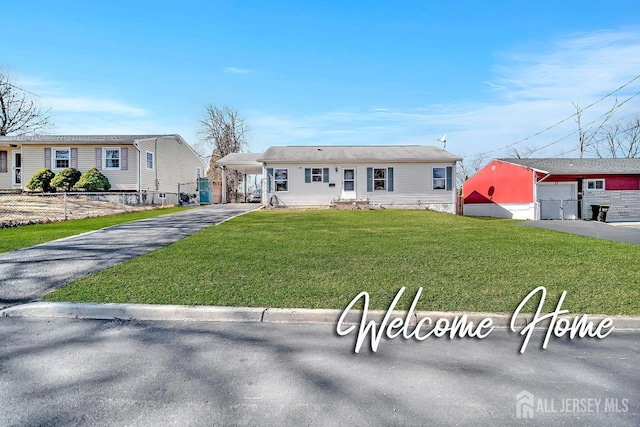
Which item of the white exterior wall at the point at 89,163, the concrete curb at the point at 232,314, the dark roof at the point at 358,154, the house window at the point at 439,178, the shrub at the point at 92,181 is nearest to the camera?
the concrete curb at the point at 232,314

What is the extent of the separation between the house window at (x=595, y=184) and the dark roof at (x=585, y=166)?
69cm

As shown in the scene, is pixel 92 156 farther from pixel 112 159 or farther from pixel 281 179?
pixel 281 179

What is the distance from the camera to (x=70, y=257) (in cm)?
726

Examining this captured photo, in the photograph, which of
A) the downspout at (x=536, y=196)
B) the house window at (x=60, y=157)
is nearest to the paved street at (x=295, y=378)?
the downspout at (x=536, y=196)

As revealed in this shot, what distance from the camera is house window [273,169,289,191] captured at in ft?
69.1

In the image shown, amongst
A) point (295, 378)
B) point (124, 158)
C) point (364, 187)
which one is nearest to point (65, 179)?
point (124, 158)

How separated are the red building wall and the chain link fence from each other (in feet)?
71.3

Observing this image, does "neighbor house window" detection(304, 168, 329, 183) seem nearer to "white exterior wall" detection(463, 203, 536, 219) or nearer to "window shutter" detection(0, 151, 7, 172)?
"white exterior wall" detection(463, 203, 536, 219)

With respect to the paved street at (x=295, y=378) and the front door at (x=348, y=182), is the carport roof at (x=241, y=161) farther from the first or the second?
the paved street at (x=295, y=378)

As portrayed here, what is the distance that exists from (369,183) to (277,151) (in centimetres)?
592

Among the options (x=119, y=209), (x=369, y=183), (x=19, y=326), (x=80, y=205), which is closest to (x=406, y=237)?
(x=19, y=326)

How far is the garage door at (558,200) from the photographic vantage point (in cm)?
2270

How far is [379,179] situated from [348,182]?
5.56 ft

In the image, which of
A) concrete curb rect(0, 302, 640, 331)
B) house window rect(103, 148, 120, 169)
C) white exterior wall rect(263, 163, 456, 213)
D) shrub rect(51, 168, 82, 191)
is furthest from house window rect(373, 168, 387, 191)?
concrete curb rect(0, 302, 640, 331)
